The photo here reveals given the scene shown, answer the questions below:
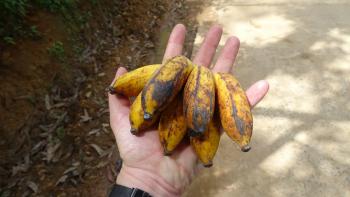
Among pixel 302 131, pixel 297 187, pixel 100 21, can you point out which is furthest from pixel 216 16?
pixel 297 187

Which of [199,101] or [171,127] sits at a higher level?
[199,101]

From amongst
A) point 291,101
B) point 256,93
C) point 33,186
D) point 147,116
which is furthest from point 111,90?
point 291,101

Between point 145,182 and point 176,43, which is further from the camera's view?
point 176,43

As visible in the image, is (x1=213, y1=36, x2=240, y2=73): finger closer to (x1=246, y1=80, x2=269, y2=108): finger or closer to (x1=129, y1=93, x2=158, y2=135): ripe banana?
(x1=246, y1=80, x2=269, y2=108): finger

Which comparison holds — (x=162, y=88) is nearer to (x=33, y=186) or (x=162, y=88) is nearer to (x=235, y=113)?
(x=235, y=113)

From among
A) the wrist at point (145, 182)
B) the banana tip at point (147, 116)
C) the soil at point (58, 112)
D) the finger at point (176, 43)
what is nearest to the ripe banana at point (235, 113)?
the banana tip at point (147, 116)

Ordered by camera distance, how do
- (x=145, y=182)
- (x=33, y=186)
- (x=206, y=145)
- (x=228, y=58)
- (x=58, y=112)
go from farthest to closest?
(x=58, y=112) → (x=33, y=186) → (x=228, y=58) → (x=145, y=182) → (x=206, y=145)

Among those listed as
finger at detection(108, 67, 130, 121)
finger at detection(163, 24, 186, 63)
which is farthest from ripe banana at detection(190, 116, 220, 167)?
finger at detection(163, 24, 186, 63)
